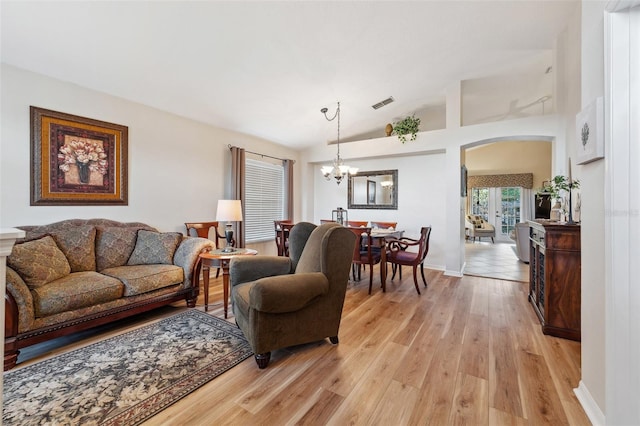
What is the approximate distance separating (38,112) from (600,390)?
16.3 feet

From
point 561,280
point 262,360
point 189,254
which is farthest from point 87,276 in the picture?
point 561,280

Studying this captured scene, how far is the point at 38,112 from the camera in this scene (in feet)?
8.86

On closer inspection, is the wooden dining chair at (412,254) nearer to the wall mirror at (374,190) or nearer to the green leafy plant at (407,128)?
the wall mirror at (374,190)

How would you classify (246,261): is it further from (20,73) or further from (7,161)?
(20,73)

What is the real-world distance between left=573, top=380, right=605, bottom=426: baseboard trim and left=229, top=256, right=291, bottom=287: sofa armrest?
7.16 feet

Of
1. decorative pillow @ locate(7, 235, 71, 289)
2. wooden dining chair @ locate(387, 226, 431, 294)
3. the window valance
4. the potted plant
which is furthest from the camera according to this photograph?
the window valance

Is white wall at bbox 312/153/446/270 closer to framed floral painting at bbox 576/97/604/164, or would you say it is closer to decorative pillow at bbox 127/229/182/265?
framed floral painting at bbox 576/97/604/164

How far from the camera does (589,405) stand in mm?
1476

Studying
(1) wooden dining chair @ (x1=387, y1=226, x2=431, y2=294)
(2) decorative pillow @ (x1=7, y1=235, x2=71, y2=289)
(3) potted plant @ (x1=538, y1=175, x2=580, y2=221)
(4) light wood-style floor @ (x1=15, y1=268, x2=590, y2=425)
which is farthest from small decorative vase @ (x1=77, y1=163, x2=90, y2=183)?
(3) potted plant @ (x1=538, y1=175, x2=580, y2=221)

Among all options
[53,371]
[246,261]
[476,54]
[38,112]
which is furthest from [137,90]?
[476,54]

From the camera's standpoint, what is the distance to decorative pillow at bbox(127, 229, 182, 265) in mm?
2988

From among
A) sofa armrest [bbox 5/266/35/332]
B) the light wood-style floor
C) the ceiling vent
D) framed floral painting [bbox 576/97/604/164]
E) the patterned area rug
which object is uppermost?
the ceiling vent

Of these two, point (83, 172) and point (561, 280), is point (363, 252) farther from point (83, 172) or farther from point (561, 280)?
point (83, 172)

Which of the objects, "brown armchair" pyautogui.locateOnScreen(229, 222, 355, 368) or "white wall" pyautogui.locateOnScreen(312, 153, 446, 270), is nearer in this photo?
"brown armchair" pyautogui.locateOnScreen(229, 222, 355, 368)
